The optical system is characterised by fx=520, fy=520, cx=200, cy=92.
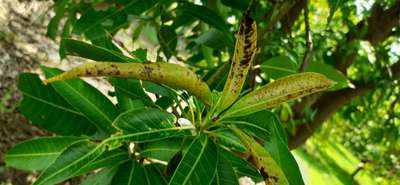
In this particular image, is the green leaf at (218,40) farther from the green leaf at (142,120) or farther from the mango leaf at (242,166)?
the green leaf at (142,120)

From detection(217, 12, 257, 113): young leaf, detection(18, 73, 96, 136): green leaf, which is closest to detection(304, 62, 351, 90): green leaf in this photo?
detection(217, 12, 257, 113): young leaf

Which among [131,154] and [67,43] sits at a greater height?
[67,43]

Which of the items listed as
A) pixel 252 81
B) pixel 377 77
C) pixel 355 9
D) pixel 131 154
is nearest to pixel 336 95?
pixel 377 77

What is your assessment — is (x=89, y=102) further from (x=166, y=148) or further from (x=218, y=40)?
(x=218, y=40)

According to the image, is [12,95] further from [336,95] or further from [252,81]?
[252,81]

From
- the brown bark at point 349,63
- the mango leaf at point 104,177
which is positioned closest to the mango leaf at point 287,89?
the mango leaf at point 104,177

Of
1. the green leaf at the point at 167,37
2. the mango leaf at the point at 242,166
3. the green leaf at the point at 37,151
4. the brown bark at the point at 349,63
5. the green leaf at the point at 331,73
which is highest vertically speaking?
the brown bark at the point at 349,63

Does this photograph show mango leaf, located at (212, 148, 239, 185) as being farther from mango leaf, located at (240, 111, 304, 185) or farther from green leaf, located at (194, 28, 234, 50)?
green leaf, located at (194, 28, 234, 50)

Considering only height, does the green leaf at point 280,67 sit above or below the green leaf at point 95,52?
above
